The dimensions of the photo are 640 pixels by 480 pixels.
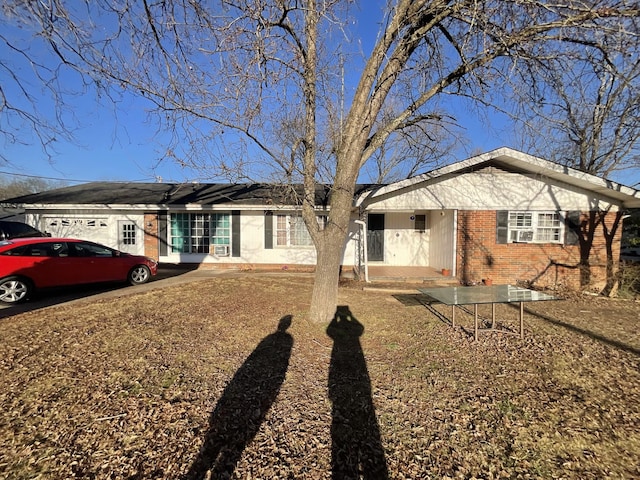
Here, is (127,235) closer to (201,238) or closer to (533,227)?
(201,238)

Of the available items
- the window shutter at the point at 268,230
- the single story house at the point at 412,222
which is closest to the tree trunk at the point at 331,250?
the single story house at the point at 412,222

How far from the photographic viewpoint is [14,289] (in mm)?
6926

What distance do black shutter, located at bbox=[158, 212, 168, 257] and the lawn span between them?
6609mm

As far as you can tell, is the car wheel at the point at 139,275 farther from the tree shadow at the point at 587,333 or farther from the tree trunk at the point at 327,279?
the tree shadow at the point at 587,333

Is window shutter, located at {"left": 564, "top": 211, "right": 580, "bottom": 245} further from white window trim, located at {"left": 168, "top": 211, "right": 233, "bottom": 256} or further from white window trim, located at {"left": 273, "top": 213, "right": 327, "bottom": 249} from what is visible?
white window trim, located at {"left": 168, "top": 211, "right": 233, "bottom": 256}

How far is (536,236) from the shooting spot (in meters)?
10.7

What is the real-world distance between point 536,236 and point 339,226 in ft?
28.2

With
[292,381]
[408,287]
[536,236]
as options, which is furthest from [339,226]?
[536,236]

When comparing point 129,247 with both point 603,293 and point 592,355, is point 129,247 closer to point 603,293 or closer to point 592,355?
point 592,355

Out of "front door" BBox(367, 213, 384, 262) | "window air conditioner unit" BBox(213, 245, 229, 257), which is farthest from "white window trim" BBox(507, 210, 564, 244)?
"window air conditioner unit" BBox(213, 245, 229, 257)

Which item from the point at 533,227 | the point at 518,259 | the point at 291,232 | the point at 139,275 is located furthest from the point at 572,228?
the point at 139,275

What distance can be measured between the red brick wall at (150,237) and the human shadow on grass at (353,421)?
10265mm

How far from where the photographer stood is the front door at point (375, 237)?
13.3 m

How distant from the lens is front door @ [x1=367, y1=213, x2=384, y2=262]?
13297mm
